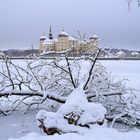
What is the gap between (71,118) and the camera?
802 centimetres

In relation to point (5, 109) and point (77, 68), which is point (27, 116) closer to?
point (5, 109)

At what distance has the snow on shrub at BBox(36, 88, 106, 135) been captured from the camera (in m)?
7.89

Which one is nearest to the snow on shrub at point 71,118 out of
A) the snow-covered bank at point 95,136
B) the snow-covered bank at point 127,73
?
the snow-covered bank at point 95,136

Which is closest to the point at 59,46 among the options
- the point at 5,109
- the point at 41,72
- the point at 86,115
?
the point at 41,72

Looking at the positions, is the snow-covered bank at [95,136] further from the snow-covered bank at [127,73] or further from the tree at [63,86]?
the snow-covered bank at [127,73]

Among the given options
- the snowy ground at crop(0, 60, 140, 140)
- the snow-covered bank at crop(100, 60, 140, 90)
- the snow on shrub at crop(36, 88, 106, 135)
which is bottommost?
the snowy ground at crop(0, 60, 140, 140)

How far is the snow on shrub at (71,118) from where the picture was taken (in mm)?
7887

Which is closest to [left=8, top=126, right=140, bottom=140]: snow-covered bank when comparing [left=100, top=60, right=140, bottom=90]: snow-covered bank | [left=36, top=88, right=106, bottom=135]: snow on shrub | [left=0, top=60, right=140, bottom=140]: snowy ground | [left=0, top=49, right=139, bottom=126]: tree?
[left=0, top=60, right=140, bottom=140]: snowy ground

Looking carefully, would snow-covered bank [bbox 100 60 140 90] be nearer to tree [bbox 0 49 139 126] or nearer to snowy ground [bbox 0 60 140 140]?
tree [bbox 0 49 139 126]

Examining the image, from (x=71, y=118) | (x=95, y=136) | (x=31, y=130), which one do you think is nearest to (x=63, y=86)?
(x=31, y=130)

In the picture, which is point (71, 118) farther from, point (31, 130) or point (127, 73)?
point (127, 73)

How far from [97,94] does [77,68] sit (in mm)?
1980

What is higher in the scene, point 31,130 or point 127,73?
point 127,73

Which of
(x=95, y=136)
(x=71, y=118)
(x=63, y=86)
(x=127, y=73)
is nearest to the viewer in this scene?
(x=95, y=136)
